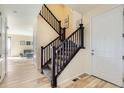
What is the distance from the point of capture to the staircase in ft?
11.6

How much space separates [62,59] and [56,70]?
590mm

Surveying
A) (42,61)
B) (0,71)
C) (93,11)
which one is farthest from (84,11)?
(0,71)

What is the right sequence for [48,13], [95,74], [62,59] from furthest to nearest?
[48,13] < [62,59] < [95,74]

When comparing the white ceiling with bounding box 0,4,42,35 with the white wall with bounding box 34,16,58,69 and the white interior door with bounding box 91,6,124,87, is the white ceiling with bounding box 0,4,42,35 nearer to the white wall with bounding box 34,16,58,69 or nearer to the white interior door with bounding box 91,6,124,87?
the white wall with bounding box 34,16,58,69

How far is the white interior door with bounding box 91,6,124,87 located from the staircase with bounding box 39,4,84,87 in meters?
0.60

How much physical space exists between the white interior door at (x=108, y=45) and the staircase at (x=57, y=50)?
23.5 inches

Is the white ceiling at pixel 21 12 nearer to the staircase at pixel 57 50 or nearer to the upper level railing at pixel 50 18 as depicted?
the upper level railing at pixel 50 18

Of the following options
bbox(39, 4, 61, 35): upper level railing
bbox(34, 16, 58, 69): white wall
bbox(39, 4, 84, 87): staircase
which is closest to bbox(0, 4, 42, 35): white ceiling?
bbox(34, 16, 58, 69): white wall

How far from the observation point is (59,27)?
618 cm

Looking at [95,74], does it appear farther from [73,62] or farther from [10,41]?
[10,41]

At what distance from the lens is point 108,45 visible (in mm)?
3449

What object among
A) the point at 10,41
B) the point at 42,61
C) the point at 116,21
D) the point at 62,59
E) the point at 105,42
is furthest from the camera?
the point at 10,41

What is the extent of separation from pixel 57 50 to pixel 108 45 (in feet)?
4.57

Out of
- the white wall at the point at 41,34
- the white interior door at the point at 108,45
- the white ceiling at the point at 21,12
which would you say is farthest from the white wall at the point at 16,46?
the white interior door at the point at 108,45
